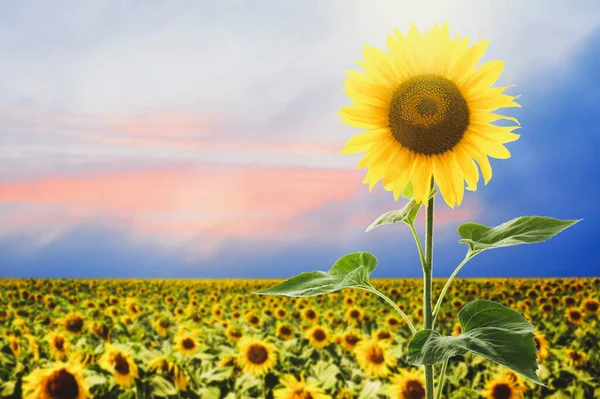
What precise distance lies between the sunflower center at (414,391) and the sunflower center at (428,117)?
3160 millimetres

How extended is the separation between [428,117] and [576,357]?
20.7 feet

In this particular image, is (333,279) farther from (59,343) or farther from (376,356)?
(59,343)

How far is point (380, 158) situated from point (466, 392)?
14.9 feet

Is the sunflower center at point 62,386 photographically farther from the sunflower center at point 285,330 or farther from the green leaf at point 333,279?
the sunflower center at point 285,330

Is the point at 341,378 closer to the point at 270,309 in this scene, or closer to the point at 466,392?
the point at 466,392

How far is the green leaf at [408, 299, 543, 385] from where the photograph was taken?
4.51 ft

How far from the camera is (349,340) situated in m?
6.97

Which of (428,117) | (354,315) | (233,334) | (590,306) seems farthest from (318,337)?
(428,117)

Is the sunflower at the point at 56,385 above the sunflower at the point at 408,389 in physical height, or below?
above

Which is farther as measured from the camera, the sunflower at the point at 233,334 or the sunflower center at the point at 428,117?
the sunflower at the point at 233,334

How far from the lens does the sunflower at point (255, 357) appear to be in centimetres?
569

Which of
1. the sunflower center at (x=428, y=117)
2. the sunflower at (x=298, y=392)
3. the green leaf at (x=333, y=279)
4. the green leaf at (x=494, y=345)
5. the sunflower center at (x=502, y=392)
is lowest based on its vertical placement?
the sunflower center at (x=502, y=392)

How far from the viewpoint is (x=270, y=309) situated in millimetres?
10141

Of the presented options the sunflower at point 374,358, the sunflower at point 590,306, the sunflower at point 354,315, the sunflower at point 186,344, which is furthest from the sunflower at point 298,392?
the sunflower at point 590,306
